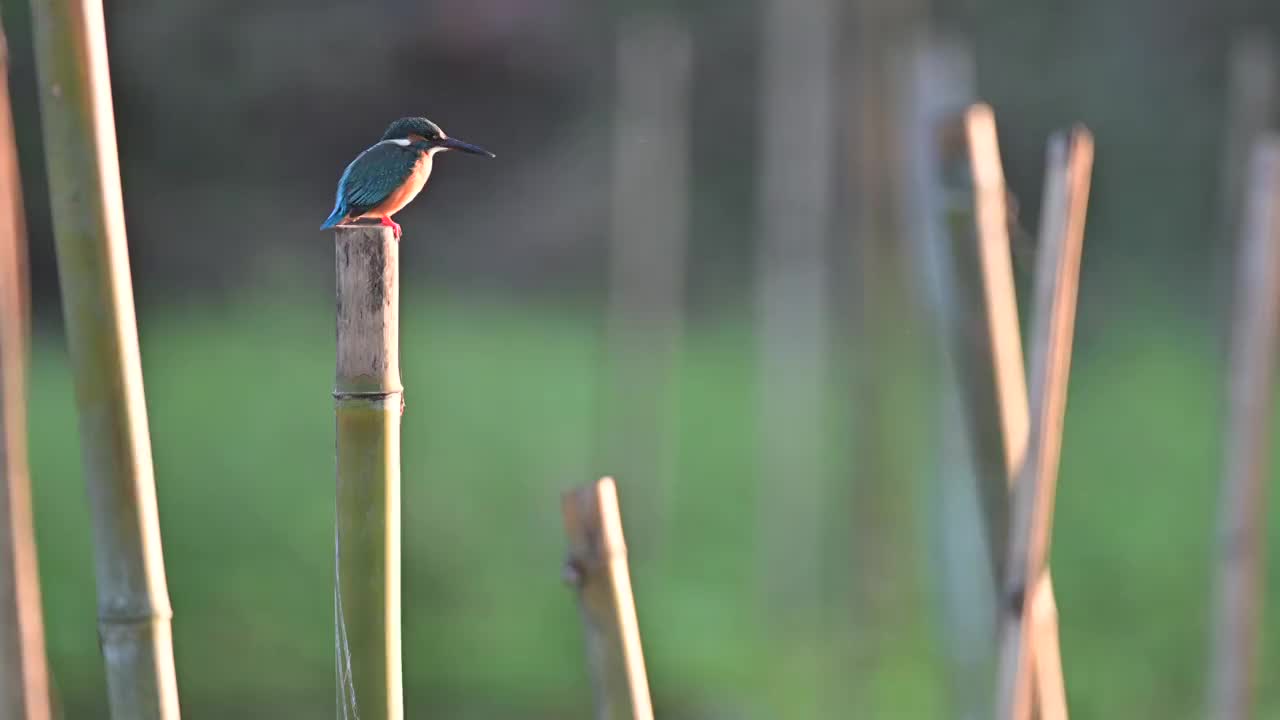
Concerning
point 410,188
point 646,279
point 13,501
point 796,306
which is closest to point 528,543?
point 796,306

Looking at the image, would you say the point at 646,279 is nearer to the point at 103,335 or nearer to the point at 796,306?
the point at 796,306

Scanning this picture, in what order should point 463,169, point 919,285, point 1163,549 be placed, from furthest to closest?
point 463,169 → point 1163,549 → point 919,285

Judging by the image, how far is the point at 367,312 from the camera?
0.54 m

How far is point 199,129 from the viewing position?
6.68m

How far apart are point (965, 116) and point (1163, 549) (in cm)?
289

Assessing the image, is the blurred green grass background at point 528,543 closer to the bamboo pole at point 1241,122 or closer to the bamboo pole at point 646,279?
the bamboo pole at point 646,279

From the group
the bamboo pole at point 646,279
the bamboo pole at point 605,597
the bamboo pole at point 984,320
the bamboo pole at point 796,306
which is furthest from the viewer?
→ the bamboo pole at point 646,279

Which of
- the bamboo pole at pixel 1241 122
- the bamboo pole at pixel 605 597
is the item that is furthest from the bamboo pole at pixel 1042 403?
the bamboo pole at pixel 1241 122

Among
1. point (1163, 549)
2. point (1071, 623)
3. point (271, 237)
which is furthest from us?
point (271, 237)

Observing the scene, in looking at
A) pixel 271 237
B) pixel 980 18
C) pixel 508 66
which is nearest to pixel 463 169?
pixel 508 66

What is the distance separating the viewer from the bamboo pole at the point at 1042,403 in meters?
0.68

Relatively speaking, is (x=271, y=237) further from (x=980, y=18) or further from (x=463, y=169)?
(x=980, y=18)

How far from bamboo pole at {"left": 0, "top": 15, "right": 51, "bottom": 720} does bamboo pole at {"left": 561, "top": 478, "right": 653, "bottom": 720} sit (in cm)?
22

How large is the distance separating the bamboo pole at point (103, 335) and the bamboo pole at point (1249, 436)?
0.67m
